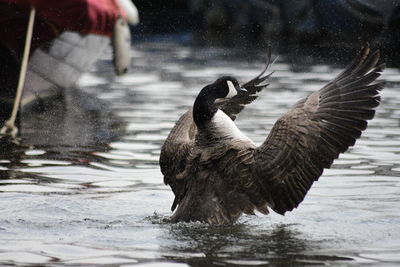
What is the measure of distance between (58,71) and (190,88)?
2.43 meters

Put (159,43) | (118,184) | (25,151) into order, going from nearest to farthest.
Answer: (118,184) < (25,151) < (159,43)

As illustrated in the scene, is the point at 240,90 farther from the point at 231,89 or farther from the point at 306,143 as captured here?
the point at 306,143

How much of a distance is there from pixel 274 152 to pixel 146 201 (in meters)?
1.50

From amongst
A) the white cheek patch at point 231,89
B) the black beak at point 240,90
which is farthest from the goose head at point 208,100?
the black beak at point 240,90

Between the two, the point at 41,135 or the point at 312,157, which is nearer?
the point at 312,157

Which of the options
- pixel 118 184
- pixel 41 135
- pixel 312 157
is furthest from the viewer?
pixel 41 135

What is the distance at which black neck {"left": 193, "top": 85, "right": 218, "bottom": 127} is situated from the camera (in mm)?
7926

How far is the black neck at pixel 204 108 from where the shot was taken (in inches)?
312

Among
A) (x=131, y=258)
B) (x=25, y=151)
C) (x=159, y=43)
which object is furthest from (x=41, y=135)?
(x=159, y=43)

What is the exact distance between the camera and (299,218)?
A: 25.9 feet

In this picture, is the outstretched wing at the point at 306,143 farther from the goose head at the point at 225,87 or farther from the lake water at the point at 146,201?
the goose head at the point at 225,87

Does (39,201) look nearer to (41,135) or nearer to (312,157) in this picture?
(312,157)

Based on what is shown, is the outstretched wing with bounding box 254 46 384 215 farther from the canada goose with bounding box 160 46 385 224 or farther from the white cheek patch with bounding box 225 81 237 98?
the white cheek patch with bounding box 225 81 237 98

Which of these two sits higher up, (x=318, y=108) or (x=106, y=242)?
(x=318, y=108)
